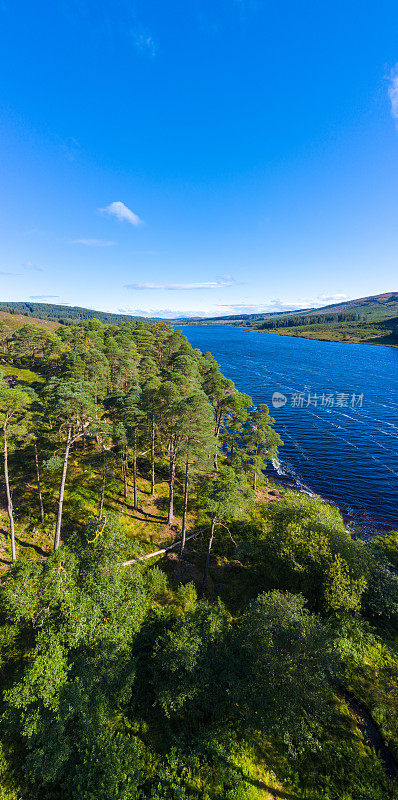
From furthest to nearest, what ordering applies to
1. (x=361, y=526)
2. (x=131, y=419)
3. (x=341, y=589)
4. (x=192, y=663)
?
(x=361, y=526)
(x=131, y=419)
(x=341, y=589)
(x=192, y=663)

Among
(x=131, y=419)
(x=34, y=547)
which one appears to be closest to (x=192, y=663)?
(x=34, y=547)

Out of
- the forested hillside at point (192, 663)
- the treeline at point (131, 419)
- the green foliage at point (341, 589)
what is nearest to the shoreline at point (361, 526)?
the forested hillside at point (192, 663)

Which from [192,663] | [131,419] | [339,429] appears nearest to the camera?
[192,663]

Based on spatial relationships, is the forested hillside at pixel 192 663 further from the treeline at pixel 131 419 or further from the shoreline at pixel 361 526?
the shoreline at pixel 361 526

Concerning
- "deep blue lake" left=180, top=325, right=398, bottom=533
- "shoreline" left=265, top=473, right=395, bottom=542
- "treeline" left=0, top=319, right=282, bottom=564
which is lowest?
"shoreline" left=265, top=473, right=395, bottom=542

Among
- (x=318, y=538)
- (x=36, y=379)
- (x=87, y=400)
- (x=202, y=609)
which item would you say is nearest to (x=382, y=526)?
(x=318, y=538)

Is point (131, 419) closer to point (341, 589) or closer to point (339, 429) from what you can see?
point (341, 589)

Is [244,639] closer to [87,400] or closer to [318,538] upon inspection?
[318,538]

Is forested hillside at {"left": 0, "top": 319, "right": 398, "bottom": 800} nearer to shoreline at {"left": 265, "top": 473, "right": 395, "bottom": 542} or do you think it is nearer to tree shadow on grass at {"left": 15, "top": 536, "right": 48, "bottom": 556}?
tree shadow on grass at {"left": 15, "top": 536, "right": 48, "bottom": 556}

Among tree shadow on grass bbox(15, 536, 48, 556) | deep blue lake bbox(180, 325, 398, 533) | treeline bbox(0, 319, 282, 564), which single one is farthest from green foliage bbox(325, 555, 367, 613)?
tree shadow on grass bbox(15, 536, 48, 556)
